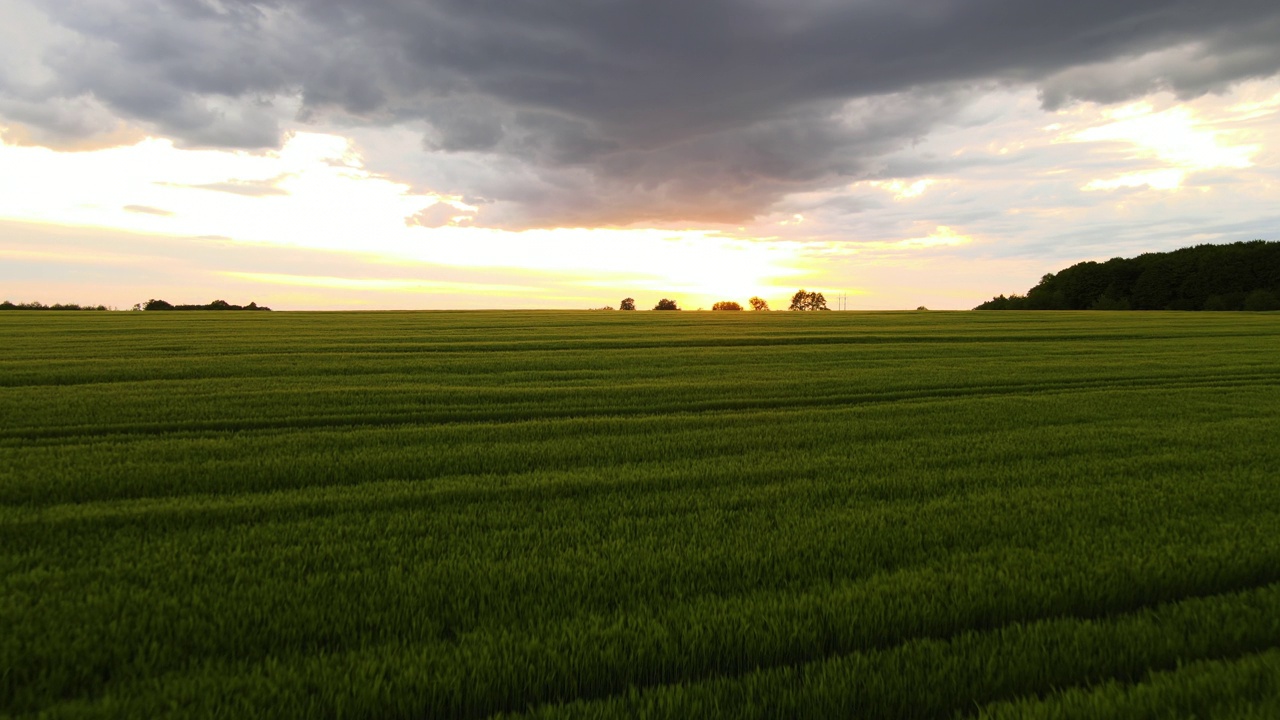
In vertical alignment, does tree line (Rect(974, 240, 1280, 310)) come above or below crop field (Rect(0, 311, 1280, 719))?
above

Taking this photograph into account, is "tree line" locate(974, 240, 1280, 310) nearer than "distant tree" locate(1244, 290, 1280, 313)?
No

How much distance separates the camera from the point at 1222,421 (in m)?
A: 11.4

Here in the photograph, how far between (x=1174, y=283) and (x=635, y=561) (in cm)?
12851

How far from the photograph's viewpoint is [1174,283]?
106 metres

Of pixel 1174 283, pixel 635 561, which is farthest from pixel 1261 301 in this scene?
pixel 635 561

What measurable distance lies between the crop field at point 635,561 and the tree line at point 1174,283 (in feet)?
315

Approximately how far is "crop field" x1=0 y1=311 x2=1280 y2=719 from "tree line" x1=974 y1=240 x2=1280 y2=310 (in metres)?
96.1

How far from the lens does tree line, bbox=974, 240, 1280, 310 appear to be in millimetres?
98250

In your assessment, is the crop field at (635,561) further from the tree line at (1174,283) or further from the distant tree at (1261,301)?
the distant tree at (1261,301)

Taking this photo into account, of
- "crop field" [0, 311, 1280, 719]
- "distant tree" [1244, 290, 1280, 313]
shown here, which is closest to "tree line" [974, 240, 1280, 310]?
"distant tree" [1244, 290, 1280, 313]

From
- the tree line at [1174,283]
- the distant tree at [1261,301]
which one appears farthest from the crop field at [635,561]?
the distant tree at [1261,301]

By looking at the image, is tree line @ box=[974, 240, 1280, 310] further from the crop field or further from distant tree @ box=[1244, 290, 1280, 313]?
the crop field

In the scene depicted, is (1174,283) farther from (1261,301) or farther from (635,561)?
(635,561)

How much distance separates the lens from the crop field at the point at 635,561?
142 inches
